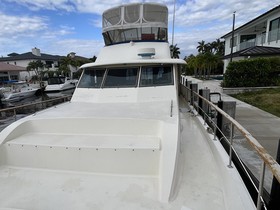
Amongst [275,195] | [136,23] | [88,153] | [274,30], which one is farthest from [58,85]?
[275,195]

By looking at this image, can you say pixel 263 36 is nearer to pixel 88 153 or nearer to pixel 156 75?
pixel 156 75

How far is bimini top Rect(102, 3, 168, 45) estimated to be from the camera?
672cm

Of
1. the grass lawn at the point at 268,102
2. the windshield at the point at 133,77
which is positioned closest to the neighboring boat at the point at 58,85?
the grass lawn at the point at 268,102

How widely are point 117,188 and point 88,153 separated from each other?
0.56 m

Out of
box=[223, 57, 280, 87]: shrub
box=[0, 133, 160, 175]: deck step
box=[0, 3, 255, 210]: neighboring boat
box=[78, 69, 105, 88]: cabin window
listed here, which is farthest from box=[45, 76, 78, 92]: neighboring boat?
box=[0, 133, 160, 175]: deck step

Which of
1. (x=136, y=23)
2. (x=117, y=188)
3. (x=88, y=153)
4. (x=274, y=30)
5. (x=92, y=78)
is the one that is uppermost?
(x=274, y=30)

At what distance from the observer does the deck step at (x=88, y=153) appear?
2.38m

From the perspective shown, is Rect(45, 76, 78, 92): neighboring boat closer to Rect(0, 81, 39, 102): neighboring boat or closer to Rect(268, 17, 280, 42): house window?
Rect(0, 81, 39, 102): neighboring boat

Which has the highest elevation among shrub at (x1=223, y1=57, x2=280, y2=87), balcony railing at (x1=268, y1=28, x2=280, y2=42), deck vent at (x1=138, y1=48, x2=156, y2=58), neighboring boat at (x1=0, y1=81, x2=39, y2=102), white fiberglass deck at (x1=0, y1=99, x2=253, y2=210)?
balcony railing at (x1=268, y1=28, x2=280, y2=42)

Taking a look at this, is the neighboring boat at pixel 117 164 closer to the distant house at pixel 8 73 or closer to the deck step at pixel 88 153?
the deck step at pixel 88 153

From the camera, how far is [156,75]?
4750 millimetres

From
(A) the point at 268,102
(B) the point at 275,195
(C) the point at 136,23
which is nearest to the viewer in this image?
(B) the point at 275,195

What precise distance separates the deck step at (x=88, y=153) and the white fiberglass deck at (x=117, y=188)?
45 millimetres

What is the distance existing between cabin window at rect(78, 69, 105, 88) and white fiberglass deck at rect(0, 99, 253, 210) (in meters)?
2.35
